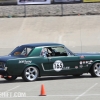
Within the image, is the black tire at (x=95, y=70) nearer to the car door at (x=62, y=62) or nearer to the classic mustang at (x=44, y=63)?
the classic mustang at (x=44, y=63)

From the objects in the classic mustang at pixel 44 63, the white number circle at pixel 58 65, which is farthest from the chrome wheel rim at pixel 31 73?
the white number circle at pixel 58 65

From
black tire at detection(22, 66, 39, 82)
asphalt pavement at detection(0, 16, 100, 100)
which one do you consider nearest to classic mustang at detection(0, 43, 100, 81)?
black tire at detection(22, 66, 39, 82)

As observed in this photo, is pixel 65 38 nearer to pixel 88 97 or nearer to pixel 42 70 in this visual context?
pixel 42 70

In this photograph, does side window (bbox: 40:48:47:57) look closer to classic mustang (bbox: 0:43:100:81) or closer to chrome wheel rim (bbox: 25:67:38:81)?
classic mustang (bbox: 0:43:100:81)

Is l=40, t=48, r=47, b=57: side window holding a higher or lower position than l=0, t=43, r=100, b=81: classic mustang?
higher

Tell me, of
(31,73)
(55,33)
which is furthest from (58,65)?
(55,33)

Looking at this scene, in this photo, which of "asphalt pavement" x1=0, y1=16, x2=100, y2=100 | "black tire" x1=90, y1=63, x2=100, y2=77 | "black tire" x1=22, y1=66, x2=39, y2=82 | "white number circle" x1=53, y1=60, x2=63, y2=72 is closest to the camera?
"black tire" x1=22, y1=66, x2=39, y2=82

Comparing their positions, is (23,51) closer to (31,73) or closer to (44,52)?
(44,52)

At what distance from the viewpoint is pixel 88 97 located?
39.5 ft

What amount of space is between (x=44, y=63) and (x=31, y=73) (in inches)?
24.3

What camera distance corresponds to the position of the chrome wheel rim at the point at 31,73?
15.8 meters

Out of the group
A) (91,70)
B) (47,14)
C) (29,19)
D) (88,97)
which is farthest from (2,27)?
(88,97)

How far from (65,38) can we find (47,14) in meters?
8.73

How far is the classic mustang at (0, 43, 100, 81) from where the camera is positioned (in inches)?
614
